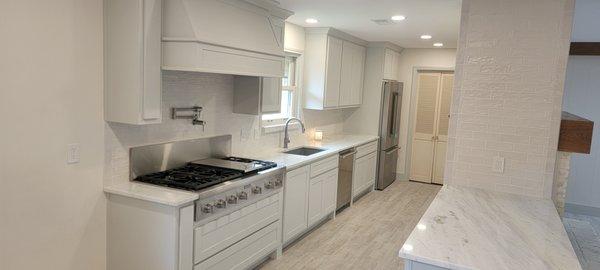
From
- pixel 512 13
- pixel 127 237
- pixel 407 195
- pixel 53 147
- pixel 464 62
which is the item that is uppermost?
pixel 512 13

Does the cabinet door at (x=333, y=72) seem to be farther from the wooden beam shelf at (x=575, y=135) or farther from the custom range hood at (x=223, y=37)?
the wooden beam shelf at (x=575, y=135)

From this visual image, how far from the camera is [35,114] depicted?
228 cm

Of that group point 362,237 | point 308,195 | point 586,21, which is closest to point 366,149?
point 362,237

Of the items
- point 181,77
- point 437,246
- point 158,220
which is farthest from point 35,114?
point 437,246

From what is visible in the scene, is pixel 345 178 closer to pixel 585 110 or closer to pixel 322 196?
pixel 322 196

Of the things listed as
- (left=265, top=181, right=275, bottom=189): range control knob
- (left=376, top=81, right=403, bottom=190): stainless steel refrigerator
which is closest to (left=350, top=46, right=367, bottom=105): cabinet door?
(left=376, top=81, right=403, bottom=190): stainless steel refrigerator

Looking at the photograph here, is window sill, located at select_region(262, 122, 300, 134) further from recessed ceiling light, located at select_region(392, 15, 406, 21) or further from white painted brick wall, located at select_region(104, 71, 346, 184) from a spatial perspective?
recessed ceiling light, located at select_region(392, 15, 406, 21)

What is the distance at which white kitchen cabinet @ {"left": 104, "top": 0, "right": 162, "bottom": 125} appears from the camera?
253 cm

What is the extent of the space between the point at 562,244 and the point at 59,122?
272 cm

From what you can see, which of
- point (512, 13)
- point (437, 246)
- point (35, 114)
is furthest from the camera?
point (512, 13)

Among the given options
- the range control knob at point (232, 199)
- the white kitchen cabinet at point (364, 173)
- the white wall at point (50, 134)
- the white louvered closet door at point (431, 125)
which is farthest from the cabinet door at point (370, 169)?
the white wall at point (50, 134)

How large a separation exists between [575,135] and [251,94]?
2525 millimetres

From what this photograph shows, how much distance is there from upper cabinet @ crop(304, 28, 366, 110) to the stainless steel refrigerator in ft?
2.89

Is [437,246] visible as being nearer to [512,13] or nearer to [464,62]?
[464,62]
